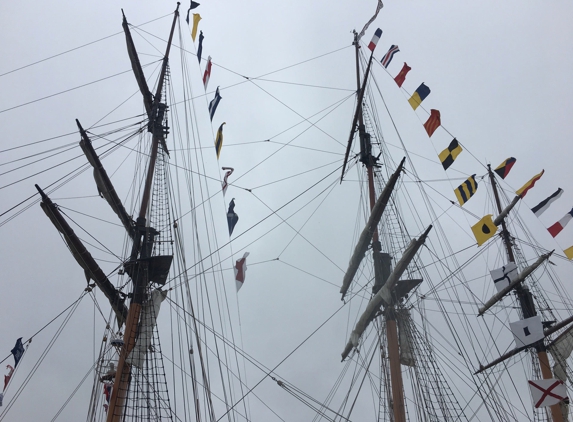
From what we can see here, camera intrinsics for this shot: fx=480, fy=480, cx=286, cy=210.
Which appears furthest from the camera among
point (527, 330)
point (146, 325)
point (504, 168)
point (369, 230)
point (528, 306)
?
point (528, 306)

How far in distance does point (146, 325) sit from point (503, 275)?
16.6m

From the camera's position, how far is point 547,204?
22.8 metres

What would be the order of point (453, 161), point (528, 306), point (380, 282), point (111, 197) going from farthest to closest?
point (528, 306)
point (380, 282)
point (453, 161)
point (111, 197)

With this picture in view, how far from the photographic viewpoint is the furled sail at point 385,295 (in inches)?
720

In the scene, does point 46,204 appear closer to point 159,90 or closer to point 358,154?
point 159,90

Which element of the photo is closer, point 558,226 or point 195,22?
point 195,22

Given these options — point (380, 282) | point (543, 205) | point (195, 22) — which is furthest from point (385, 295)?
point (195, 22)

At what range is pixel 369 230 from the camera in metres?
20.3

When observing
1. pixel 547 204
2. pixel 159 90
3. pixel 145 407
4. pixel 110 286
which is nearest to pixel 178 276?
pixel 110 286

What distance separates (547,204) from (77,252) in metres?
20.7

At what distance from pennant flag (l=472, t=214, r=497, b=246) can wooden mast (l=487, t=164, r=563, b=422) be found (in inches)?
379

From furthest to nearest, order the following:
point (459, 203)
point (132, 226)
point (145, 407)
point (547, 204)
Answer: point (547, 204), point (459, 203), point (132, 226), point (145, 407)

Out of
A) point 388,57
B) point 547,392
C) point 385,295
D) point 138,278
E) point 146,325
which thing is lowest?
point 547,392

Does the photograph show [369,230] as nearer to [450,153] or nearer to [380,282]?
[380,282]
